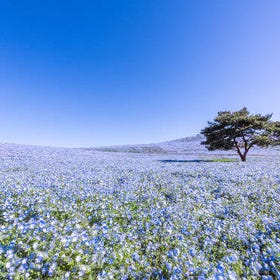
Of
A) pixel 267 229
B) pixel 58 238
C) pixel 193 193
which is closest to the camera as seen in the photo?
pixel 58 238

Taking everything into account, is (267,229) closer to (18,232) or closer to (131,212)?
(131,212)

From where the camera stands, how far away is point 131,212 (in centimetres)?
558

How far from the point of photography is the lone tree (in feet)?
72.7

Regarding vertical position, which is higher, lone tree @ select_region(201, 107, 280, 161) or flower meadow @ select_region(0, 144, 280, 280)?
lone tree @ select_region(201, 107, 280, 161)

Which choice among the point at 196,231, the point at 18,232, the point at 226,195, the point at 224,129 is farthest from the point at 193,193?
the point at 224,129

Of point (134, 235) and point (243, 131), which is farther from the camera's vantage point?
point (243, 131)

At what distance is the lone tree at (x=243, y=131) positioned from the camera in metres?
22.2

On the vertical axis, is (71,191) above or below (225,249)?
above

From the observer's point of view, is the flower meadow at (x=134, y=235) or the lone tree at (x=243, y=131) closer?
the flower meadow at (x=134, y=235)

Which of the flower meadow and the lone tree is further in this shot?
the lone tree

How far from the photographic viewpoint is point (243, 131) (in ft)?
73.4

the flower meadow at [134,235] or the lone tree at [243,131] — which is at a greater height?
the lone tree at [243,131]

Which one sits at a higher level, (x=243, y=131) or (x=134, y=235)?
(x=243, y=131)

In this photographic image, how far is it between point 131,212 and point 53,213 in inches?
88.1
